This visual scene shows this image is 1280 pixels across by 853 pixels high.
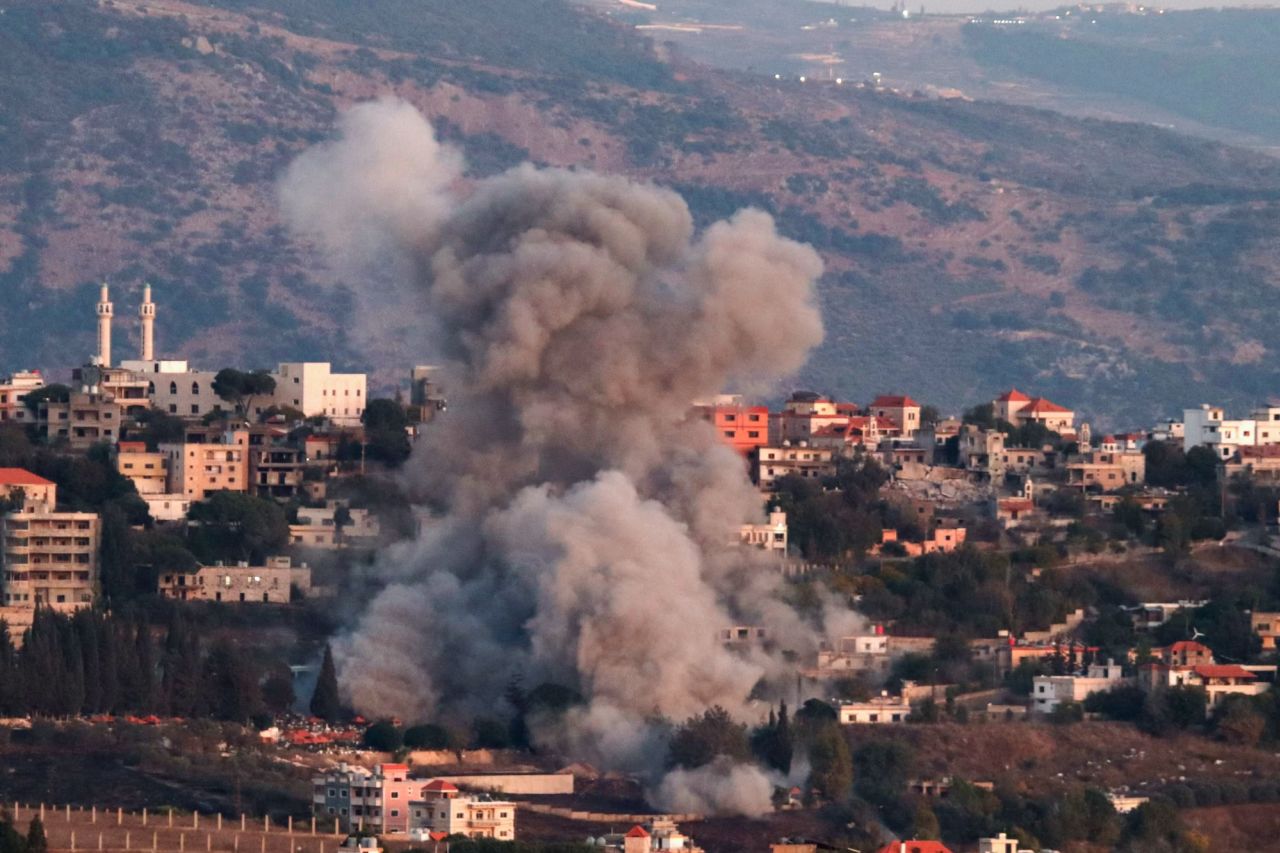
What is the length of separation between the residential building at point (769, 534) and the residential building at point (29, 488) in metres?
13.1

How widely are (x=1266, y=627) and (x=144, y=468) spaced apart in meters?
23.1

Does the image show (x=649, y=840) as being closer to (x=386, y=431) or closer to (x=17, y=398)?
(x=386, y=431)

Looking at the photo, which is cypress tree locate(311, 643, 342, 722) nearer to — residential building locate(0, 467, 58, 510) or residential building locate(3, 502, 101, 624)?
residential building locate(3, 502, 101, 624)

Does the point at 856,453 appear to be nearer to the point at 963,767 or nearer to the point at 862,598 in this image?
the point at 862,598

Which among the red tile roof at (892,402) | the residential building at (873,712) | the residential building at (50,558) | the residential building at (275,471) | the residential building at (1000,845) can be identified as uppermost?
the red tile roof at (892,402)

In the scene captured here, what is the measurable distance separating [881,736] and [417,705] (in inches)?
314

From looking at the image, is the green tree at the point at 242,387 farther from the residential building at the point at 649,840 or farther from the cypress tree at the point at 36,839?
the cypress tree at the point at 36,839

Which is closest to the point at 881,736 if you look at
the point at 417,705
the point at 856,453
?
the point at 417,705

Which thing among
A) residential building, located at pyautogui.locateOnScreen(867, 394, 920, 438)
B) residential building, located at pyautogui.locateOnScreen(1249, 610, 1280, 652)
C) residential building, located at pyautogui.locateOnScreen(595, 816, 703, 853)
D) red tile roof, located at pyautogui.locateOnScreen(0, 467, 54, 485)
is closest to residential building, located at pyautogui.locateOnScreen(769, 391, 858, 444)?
residential building, located at pyautogui.locateOnScreen(867, 394, 920, 438)

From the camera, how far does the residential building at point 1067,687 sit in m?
85.3

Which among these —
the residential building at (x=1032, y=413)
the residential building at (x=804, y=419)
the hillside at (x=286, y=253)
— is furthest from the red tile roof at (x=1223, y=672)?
the hillside at (x=286, y=253)

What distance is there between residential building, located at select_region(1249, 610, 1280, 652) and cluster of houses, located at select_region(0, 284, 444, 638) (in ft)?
55.8

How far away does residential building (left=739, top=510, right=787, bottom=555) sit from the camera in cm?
9100

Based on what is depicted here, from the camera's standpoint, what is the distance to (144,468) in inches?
3851
